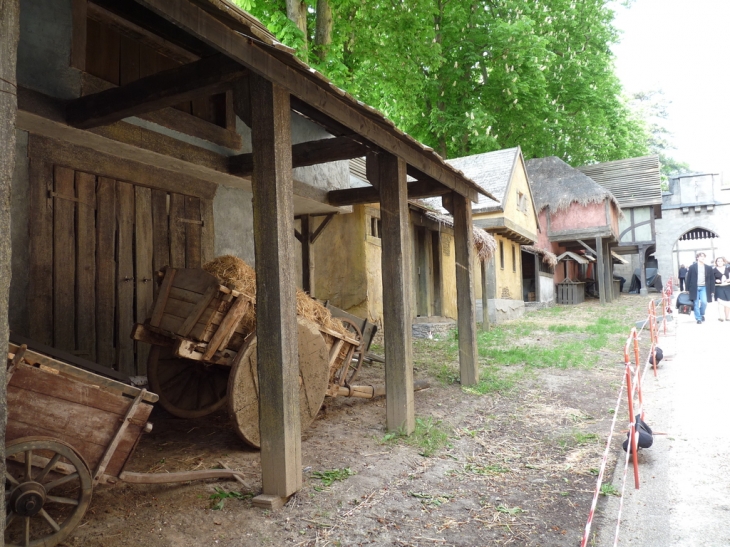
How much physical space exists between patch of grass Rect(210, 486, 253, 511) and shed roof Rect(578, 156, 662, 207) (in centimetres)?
3067

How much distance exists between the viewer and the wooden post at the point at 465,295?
7734 mm

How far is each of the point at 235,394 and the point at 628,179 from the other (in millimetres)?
31125

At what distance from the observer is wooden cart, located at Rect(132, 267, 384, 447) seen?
4.38 metres

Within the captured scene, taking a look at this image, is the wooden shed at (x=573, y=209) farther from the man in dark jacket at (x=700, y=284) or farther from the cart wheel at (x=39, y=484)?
the cart wheel at (x=39, y=484)

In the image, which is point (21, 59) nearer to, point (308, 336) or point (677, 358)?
point (308, 336)

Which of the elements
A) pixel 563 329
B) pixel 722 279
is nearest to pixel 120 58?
pixel 563 329

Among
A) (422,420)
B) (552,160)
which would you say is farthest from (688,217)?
(422,420)

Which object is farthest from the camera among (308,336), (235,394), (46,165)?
(46,165)

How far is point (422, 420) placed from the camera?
19.7ft

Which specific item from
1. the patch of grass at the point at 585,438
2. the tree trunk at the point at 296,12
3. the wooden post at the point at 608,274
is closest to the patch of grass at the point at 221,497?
the patch of grass at the point at 585,438

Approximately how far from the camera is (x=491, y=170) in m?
21.0

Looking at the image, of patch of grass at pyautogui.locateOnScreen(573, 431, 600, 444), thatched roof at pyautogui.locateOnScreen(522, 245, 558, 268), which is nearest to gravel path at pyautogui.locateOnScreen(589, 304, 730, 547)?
patch of grass at pyautogui.locateOnScreen(573, 431, 600, 444)

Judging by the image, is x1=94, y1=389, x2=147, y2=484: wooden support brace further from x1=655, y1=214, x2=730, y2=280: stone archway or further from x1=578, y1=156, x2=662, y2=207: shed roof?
x1=655, y1=214, x2=730, y2=280: stone archway

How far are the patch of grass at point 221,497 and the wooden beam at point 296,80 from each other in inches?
110
